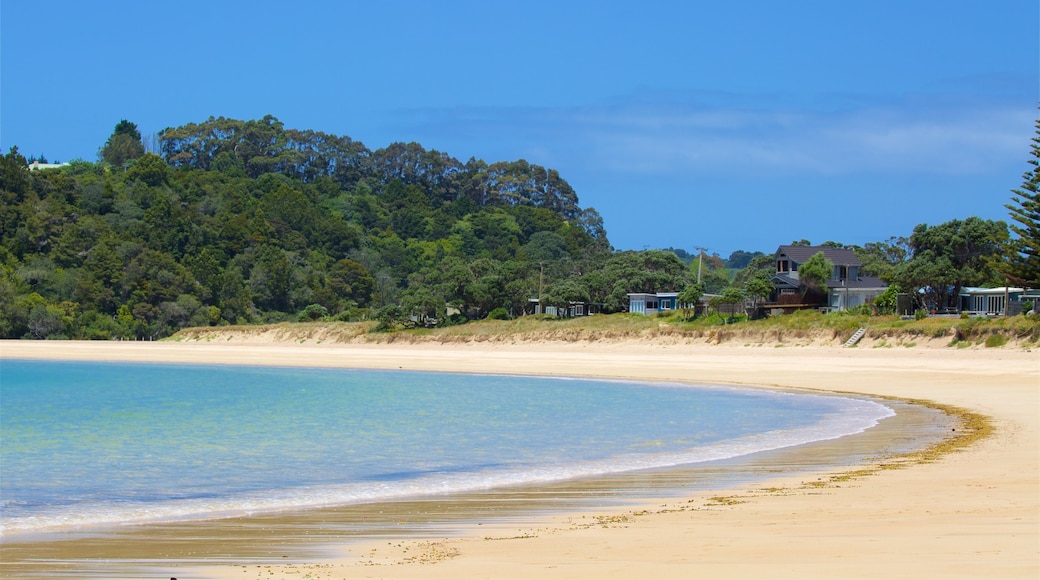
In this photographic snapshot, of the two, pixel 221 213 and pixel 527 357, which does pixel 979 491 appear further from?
pixel 221 213

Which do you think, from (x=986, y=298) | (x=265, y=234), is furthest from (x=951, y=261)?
(x=265, y=234)

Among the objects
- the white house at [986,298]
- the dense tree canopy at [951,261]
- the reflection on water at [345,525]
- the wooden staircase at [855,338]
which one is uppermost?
the dense tree canopy at [951,261]

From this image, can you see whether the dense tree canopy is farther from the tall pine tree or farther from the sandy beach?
the sandy beach

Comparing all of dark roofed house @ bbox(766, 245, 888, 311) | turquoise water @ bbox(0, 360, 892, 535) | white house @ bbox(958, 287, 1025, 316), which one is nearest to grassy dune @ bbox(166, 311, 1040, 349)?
dark roofed house @ bbox(766, 245, 888, 311)

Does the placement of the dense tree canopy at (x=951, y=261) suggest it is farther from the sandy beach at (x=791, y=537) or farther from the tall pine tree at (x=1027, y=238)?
the sandy beach at (x=791, y=537)

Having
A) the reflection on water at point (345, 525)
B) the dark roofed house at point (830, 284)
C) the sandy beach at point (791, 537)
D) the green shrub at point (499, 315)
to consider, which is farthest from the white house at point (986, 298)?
the reflection on water at point (345, 525)

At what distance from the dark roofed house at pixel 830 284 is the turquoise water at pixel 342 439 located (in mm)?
22283

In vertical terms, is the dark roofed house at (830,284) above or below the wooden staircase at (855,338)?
above

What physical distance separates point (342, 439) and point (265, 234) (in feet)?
259

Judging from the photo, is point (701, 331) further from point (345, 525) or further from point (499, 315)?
point (345, 525)

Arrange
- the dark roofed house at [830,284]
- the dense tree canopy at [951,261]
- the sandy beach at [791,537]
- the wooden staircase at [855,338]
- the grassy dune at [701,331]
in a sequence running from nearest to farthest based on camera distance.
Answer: the sandy beach at [791,537]
the grassy dune at [701,331]
the wooden staircase at [855,338]
the dense tree canopy at [951,261]
the dark roofed house at [830,284]

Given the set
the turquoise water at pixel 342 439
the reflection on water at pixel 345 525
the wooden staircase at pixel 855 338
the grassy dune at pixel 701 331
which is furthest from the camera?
the wooden staircase at pixel 855 338

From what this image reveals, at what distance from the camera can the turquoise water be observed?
10438 millimetres

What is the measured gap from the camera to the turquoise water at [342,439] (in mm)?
10438
